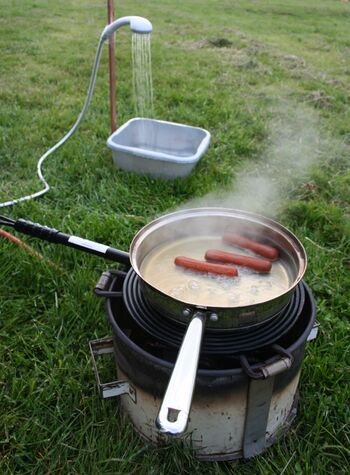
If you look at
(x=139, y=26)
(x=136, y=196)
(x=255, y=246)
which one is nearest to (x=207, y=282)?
(x=255, y=246)

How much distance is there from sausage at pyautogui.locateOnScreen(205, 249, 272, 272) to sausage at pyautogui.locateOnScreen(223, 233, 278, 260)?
0.03 metres

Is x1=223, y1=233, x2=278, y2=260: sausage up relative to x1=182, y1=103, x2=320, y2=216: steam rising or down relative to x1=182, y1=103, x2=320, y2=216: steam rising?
up

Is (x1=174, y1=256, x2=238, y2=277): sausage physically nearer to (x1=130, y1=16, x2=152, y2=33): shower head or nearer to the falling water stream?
(x1=130, y1=16, x2=152, y2=33): shower head

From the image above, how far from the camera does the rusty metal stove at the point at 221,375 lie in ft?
4.48

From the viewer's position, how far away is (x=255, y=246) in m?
1.75

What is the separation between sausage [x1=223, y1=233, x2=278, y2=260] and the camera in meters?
1.73

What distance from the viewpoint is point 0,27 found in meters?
6.97

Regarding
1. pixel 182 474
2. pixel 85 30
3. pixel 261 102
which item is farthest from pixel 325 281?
pixel 85 30

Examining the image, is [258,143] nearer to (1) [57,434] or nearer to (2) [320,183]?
(2) [320,183]

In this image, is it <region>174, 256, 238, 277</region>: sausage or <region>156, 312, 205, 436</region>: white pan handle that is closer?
<region>156, 312, 205, 436</region>: white pan handle

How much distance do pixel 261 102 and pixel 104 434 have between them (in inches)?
147

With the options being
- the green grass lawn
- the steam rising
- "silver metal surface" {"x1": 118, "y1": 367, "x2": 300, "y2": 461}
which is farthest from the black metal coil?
the steam rising

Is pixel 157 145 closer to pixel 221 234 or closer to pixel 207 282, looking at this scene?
pixel 221 234

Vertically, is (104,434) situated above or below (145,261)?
below
